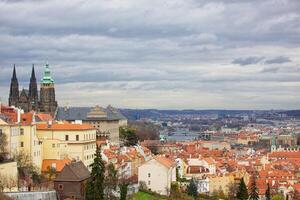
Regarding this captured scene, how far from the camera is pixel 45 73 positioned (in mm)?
123500

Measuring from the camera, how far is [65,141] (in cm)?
6638

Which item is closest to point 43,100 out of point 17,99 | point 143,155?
point 17,99

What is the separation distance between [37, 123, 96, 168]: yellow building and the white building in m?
6.31

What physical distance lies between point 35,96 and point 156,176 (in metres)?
56.4

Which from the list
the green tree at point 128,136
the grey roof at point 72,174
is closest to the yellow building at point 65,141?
the grey roof at point 72,174

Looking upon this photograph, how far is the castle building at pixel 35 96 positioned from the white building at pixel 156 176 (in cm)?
4979

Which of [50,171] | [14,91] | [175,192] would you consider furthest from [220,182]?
[14,91]

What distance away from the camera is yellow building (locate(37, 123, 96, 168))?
6444 cm

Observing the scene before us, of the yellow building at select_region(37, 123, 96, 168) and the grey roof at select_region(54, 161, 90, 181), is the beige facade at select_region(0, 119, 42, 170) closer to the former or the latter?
the yellow building at select_region(37, 123, 96, 168)

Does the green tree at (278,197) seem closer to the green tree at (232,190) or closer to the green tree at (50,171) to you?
the green tree at (232,190)

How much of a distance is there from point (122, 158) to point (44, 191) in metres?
26.0

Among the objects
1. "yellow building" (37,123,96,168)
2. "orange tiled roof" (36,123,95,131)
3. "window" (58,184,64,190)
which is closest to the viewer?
"window" (58,184,64,190)

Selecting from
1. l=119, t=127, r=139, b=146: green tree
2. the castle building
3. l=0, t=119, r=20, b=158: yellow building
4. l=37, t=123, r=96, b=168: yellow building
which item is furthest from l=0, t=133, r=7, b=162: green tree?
the castle building

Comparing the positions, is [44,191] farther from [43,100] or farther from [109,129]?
[43,100]
